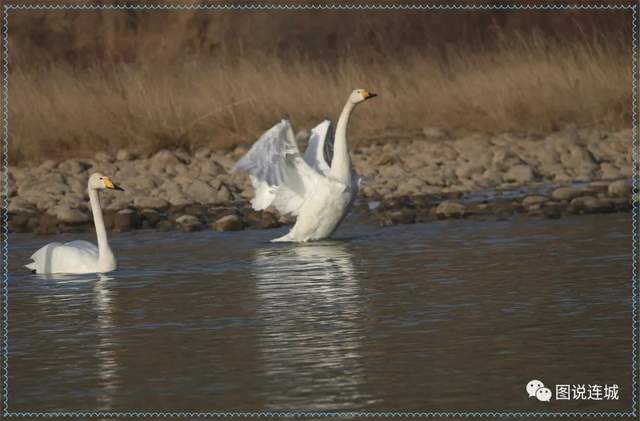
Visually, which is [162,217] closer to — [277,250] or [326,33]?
[277,250]

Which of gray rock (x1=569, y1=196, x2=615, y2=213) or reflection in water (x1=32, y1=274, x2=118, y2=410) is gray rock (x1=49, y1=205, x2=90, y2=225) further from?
gray rock (x1=569, y1=196, x2=615, y2=213)

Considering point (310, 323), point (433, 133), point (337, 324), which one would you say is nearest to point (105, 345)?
point (310, 323)

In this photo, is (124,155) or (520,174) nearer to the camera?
(520,174)

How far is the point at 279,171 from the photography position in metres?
14.7

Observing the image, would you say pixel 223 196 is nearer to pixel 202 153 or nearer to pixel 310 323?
pixel 202 153

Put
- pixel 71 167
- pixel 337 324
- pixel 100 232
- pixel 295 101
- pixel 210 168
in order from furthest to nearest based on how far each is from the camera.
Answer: pixel 295 101, pixel 71 167, pixel 210 168, pixel 100 232, pixel 337 324

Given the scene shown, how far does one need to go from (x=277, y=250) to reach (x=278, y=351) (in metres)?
5.20

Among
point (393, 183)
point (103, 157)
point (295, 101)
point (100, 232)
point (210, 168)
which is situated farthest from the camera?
point (295, 101)

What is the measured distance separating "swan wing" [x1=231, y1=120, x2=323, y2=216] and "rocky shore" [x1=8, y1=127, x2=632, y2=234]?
1.91 ft

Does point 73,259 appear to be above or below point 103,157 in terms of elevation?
below

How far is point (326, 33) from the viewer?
3388 centimetres

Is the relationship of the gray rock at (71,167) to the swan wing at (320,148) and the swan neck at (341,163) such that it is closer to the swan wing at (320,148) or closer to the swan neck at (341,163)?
the swan wing at (320,148)

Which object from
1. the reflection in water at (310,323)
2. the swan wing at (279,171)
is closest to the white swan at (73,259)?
the reflection in water at (310,323)

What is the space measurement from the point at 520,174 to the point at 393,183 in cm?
149
